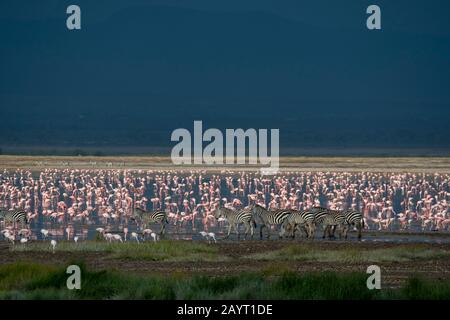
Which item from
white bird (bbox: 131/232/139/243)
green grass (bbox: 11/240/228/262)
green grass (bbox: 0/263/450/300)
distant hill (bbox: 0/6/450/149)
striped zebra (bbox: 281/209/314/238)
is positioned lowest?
green grass (bbox: 0/263/450/300)

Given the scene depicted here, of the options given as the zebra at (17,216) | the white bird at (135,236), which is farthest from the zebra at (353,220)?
the zebra at (17,216)

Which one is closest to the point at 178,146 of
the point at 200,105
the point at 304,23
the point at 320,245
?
the point at 200,105

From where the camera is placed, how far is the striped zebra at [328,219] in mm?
22938

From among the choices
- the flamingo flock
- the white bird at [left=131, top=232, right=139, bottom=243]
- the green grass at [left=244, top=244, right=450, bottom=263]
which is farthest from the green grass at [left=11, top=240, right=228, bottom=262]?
the flamingo flock

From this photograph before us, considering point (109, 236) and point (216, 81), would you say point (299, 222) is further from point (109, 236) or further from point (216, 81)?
point (216, 81)

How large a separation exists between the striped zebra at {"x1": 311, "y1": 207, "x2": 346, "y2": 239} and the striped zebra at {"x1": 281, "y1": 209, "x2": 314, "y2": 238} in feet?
0.48

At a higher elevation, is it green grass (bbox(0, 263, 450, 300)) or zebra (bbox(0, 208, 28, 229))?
zebra (bbox(0, 208, 28, 229))

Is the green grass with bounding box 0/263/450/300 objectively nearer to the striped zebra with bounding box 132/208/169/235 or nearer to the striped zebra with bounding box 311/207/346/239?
the striped zebra with bounding box 311/207/346/239

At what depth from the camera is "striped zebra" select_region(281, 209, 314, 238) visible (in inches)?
906

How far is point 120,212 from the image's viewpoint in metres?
27.4

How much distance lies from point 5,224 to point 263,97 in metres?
87.7

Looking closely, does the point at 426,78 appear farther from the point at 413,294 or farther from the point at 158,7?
the point at 413,294

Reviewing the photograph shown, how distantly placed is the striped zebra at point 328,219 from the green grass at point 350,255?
99.5 inches
